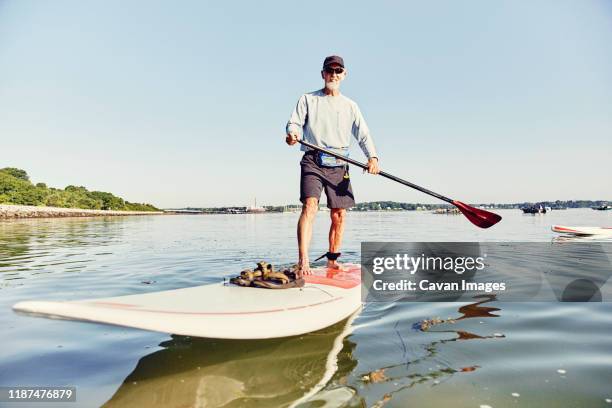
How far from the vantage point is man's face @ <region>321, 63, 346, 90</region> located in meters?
5.16

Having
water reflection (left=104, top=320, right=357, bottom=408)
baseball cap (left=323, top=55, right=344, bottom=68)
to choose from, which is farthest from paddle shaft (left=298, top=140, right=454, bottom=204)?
water reflection (left=104, top=320, right=357, bottom=408)

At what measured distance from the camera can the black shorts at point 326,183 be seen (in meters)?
5.14

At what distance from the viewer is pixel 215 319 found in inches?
105

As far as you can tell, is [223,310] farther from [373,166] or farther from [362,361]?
[373,166]

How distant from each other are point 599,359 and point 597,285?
317 cm

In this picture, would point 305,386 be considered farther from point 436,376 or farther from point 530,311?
point 530,311

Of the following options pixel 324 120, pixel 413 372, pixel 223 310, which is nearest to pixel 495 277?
pixel 324 120

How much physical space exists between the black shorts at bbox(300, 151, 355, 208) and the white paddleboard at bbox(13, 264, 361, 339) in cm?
145

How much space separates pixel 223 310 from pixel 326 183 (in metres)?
2.89

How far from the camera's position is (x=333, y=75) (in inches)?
206

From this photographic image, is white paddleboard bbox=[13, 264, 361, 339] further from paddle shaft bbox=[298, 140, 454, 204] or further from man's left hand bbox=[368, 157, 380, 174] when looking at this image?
man's left hand bbox=[368, 157, 380, 174]

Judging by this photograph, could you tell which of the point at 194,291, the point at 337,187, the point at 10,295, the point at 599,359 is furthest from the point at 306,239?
the point at 10,295

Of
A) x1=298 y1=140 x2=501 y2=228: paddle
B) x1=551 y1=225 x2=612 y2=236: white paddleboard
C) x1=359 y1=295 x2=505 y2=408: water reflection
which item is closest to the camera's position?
x1=359 y1=295 x2=505 y2=408: water reflection

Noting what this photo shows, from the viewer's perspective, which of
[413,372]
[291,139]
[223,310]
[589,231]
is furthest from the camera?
[589,231]
